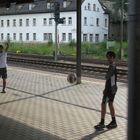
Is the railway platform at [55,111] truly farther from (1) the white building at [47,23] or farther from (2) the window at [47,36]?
(2) the window at [47,36]

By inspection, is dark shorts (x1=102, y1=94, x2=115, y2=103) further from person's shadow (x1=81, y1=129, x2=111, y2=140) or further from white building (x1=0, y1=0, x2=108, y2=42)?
white building (x1=0, y1=0, x2=108, y2=42)

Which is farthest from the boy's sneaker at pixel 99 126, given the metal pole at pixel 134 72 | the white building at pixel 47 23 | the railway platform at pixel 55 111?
the white building at pixel 47 23

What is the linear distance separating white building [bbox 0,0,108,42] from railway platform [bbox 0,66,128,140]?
51.8 m

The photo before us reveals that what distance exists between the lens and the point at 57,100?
1268 centimetres

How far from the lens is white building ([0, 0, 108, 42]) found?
69625 millimetres

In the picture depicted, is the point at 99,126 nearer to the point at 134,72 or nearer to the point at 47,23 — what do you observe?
the point at 134,72

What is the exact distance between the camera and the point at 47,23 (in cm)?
7250

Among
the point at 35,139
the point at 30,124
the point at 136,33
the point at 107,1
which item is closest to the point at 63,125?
the point at 30,124

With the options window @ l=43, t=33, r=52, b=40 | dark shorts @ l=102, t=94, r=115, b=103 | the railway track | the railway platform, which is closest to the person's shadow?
the railway platform

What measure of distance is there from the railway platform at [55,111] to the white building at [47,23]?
170 ft

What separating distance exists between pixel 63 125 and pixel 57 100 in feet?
11.7

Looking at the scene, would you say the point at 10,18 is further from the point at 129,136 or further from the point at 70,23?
the point at 129,136

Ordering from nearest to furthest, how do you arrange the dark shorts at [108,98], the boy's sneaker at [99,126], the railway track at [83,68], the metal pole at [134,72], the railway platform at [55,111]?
the metal pole at [134,72]
the railway platform at [55,111]
the dark shorts at [108,98]
the boy's sneaker at [99,126]
the railway track at [83,68]

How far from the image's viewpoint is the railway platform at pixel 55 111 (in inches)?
329
